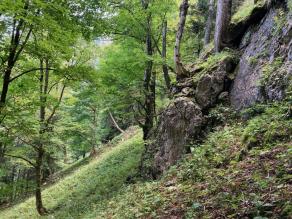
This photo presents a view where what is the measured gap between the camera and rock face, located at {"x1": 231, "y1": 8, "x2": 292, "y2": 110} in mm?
8073

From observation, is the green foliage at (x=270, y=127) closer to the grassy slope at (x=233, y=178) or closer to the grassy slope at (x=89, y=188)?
the grassy slope at (x=233, y=178)

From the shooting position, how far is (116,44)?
17016 millimetres

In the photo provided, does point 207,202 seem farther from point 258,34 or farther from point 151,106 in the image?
point 151,106

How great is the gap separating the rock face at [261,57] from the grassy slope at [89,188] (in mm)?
6645

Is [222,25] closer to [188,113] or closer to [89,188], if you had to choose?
[188,113]

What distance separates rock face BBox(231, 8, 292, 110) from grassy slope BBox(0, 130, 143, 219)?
6.64 metres

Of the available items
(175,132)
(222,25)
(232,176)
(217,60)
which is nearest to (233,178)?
(232,176)

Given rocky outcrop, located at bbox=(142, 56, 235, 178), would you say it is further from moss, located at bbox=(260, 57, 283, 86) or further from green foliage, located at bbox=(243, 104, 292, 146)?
green foliage, located at bbox=(243, 104, 292, 146)

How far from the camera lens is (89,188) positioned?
16.8 m

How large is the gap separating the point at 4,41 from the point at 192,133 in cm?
589

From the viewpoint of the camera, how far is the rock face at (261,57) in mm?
8073

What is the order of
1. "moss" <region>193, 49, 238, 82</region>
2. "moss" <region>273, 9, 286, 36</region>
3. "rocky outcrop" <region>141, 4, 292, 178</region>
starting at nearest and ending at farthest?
"rocky outcrop" <region>141, 4, 292, 178</region> < "moss" <region>273, 9, 286, 36</region> < "moss" <region>193, 49, 238, 82</region>

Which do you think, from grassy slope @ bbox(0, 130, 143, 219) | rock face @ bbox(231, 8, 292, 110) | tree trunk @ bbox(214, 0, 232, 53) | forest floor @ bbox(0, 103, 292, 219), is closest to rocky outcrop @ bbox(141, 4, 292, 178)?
rock face @ bbox(231, 8, 292, 110)

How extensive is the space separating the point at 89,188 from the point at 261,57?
37.1 ft
